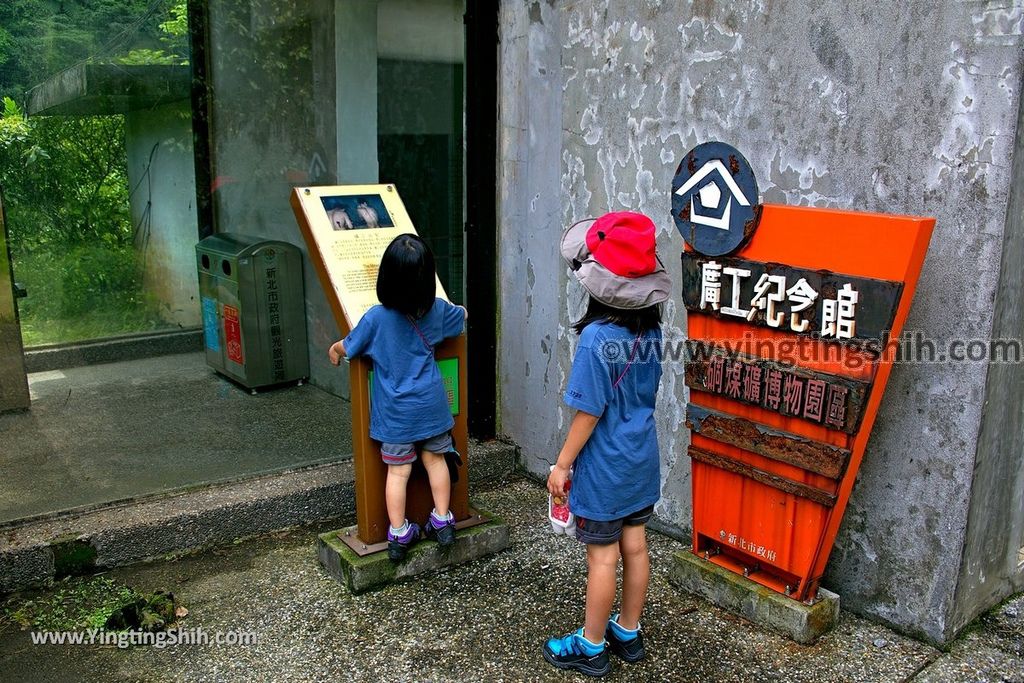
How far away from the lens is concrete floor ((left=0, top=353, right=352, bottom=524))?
435 centimetres

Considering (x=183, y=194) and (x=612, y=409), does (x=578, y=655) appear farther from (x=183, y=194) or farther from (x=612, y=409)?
(x=183, y=194)

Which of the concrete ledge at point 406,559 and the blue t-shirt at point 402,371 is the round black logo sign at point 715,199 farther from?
the concrete ledge at point 406,559

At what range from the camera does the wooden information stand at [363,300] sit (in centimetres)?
378

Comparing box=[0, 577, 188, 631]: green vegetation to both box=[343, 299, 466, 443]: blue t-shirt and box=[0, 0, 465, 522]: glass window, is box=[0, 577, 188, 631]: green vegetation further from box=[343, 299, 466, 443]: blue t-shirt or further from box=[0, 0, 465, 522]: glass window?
box=[343, 299, 466, 443]: blue t-shirt

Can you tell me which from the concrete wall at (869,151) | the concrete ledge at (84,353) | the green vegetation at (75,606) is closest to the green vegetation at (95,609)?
the green vegetation at (75,606)

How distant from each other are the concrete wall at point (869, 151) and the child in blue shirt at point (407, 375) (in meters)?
1.09

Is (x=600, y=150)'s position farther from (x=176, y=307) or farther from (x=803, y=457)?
(x=176, y=307)

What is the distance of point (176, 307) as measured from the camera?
16.0 ft

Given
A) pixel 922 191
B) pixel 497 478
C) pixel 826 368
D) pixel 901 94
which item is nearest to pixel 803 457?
pixel 826 368

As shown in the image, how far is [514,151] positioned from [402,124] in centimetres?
68

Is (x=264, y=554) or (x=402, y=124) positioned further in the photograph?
(x=402, y=124)

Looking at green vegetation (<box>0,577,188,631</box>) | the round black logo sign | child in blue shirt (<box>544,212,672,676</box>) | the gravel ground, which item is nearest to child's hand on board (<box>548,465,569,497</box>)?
child in blue shirt (<box>544,212,672,676</box>)

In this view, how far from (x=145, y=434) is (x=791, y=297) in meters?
3.47

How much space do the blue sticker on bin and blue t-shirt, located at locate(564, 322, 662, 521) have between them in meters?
2.81
